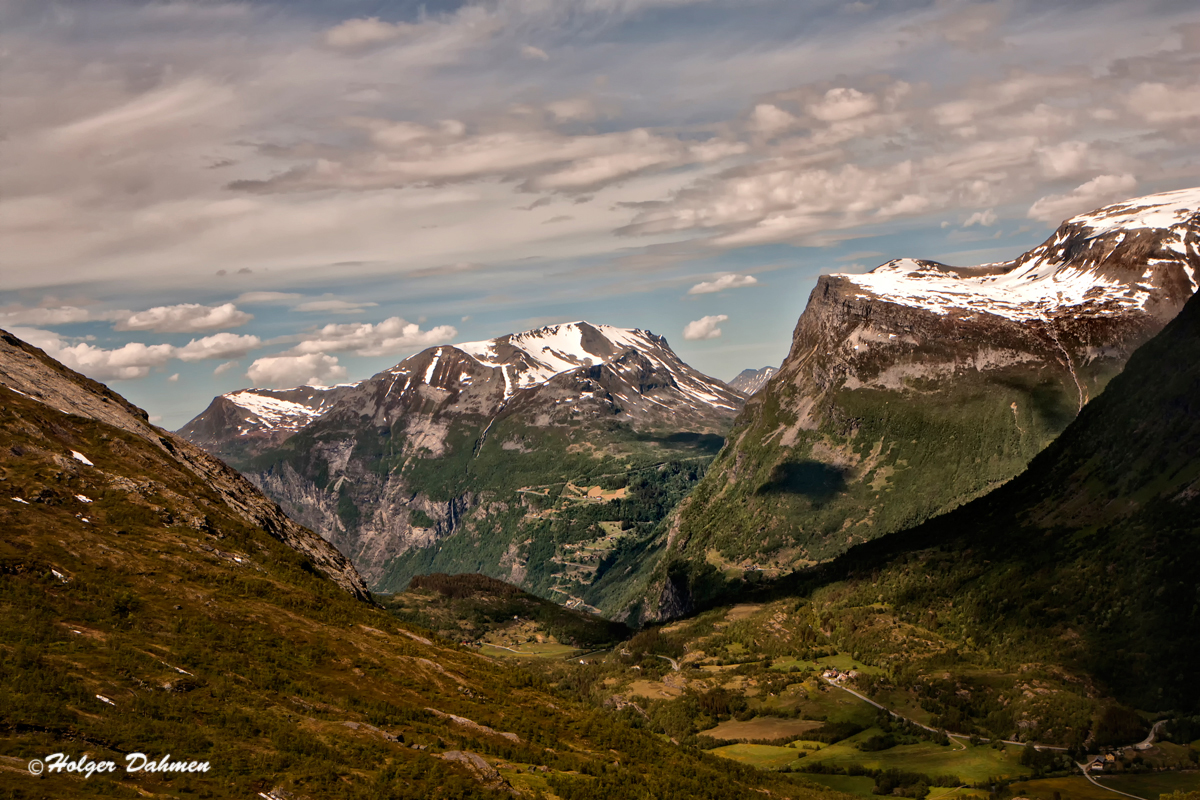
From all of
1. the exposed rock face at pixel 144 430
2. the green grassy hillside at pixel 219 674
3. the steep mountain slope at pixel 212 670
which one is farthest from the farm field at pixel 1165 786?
the exposed rock face at pixel 144 430

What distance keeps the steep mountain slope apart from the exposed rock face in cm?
92

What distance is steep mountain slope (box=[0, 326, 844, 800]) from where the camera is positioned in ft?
Answer: 209

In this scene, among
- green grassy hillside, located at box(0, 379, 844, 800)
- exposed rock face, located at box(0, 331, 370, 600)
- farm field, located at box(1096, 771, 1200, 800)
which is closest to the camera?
green grassy hillside, located at box(0, 379, 844, 800)

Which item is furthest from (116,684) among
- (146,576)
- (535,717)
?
(535,717)

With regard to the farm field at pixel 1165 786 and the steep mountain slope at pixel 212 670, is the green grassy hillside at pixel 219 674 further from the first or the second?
the farm field at pixel 1165 786

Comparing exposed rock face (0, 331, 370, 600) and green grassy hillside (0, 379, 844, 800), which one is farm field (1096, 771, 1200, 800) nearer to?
green grassy hillside (0, 379, 844, 800)

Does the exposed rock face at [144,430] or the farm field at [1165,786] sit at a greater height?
the exposed rock face at [144,430]

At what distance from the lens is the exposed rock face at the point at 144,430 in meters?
146

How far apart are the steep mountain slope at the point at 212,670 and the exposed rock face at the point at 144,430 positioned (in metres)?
0.92

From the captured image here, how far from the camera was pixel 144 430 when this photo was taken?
15738 centimetres

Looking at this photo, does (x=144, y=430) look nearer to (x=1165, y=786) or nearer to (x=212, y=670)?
(x=212, y=670)

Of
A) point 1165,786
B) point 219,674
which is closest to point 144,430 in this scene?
point 219,674

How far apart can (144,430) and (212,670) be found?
89.2 meters

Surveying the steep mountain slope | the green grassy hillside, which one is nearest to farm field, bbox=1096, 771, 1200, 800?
the steep mountain slope
